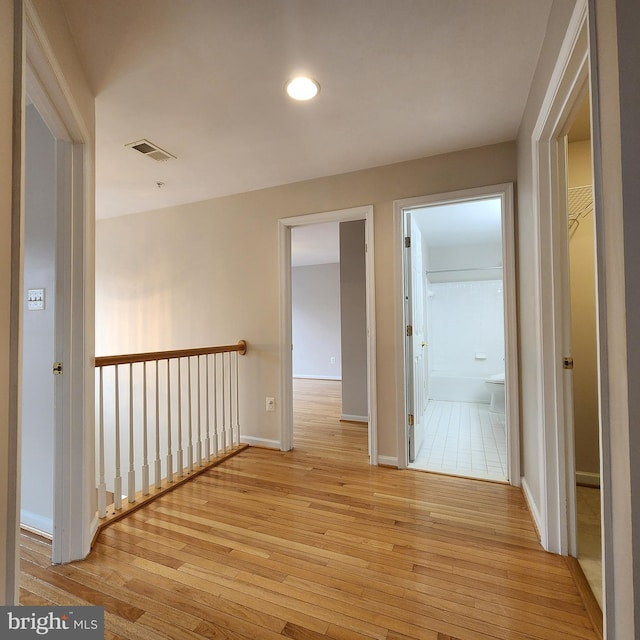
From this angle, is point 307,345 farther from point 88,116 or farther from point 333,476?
point 88,116

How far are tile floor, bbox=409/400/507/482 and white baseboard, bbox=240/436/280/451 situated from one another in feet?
3.82

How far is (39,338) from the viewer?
1.98m

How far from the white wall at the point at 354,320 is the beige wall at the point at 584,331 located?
6.51ft

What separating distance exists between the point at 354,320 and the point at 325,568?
2.72m

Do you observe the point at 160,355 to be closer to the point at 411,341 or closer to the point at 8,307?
the point at 8,307

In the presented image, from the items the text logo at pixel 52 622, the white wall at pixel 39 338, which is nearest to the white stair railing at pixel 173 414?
the white wall at pixel 39 338

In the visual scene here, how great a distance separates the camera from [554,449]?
1.56 meters

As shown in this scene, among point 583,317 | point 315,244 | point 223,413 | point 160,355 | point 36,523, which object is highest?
point 315,244

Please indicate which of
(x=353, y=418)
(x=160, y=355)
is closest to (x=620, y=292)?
(x=160, y=355)

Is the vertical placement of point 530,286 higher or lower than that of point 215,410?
higher

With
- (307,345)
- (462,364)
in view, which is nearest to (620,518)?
(462,364)

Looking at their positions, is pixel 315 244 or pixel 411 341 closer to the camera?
pixel 411 341

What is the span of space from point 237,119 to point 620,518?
2.40 m

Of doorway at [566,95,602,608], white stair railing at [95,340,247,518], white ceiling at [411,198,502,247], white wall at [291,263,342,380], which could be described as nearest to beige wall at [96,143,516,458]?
white stair railing at [95,340,247,518]
